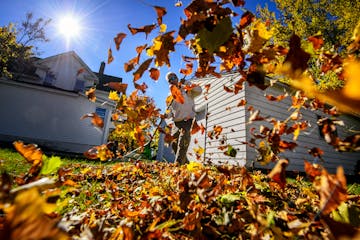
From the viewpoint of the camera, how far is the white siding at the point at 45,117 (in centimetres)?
1421

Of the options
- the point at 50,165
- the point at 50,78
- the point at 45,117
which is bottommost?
the point at 50,165

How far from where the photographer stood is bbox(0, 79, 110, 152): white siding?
1421 centimetres

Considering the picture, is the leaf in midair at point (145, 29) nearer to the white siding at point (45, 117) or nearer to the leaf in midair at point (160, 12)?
the leaf in midair at point (160, 12)

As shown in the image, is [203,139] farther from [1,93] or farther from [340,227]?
[1,93]

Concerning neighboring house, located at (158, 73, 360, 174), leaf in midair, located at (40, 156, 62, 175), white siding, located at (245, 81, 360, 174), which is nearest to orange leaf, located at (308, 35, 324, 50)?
leaf in midair, located at (40, 156, 62, 175)

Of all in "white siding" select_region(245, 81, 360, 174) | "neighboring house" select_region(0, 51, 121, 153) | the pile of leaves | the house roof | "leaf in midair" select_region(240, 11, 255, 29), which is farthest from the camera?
the house roof

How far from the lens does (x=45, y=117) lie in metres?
15.0

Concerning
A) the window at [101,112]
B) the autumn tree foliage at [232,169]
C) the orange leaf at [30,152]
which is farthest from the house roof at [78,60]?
the orange leaf at [30,152]

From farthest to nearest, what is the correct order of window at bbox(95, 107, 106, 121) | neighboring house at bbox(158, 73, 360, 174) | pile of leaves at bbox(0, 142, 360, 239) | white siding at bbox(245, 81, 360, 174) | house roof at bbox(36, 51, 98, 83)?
house roof at bbox(36, 51, 98, 83) → window at bbox(95, 107, 106, 121) → white siding at bbox(245, 81, 360, 174) → neighboring house at bbox(158, 73, 360, 174) → pile of leaves at bbox(0, 142, 360, 239)

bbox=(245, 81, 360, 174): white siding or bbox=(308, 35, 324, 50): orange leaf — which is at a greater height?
bbox=(245, 81, 360, 174): white siding

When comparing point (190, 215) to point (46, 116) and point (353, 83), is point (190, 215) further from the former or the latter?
point (46, 116)

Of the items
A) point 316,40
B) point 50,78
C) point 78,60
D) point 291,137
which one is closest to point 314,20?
point 291,137

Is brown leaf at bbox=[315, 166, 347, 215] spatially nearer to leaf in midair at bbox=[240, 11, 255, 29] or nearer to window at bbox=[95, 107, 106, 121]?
leaf in midair at bbox=[240, 11, 255, 29]

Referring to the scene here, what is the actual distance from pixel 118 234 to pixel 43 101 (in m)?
17.2
